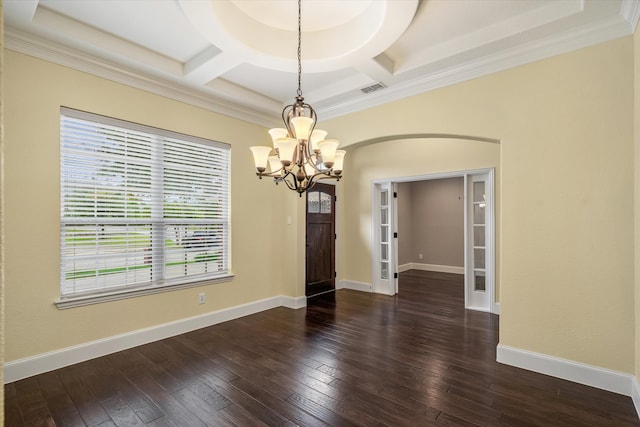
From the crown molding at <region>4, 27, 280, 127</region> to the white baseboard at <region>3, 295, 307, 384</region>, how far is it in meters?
2.68

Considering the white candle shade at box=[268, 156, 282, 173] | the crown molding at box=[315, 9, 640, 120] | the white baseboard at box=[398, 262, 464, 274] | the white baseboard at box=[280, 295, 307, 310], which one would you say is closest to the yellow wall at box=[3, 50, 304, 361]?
the white baseboard at box=[280, 295, 307, 310]

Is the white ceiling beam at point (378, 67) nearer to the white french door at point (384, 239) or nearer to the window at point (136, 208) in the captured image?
the window at point (136, 208)

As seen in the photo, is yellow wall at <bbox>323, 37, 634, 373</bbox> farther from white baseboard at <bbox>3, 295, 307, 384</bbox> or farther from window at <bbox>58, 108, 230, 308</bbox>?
white baseboard at <bbox>3, 295, 307, 384</bbox>

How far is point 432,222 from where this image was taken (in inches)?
336

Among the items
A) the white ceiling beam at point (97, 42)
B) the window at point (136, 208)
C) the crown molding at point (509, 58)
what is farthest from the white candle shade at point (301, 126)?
the window at point (136, 208)

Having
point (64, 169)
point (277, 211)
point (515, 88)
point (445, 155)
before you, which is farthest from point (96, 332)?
point (445, 155)

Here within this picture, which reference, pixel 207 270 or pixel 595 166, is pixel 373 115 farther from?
Answer: pixel 207 270

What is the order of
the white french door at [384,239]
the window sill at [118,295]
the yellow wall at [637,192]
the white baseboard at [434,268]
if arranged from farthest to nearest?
the white baseboard at [434,268] → the white french door at [384,239] → the window sill at [118,295] → the yellow wall at [637,192]

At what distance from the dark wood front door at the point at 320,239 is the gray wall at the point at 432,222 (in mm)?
2892

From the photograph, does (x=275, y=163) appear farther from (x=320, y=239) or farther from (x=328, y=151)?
(x=320, y=239)

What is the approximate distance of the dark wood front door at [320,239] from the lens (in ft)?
18.4

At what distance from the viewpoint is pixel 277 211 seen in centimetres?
507

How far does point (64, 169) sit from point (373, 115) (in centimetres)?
342

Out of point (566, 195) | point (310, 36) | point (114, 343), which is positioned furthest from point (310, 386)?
point (310, 36)
